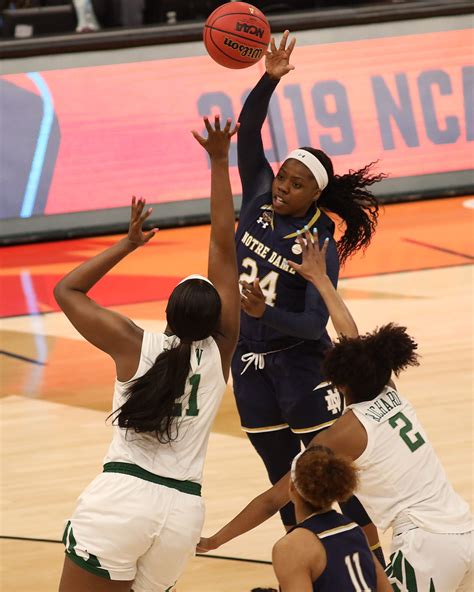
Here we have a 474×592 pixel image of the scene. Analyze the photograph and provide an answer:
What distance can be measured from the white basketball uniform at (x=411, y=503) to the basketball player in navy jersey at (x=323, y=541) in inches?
17.4

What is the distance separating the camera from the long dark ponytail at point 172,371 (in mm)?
3611

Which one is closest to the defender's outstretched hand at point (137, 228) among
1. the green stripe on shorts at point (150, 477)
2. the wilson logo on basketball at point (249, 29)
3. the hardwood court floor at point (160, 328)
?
the green stripe on shorts at point (150, 477)

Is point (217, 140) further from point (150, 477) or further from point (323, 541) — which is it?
point (323, 541)

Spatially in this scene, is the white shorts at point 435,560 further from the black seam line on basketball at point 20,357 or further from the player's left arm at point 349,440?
the black seam line on basketball at point 20,357

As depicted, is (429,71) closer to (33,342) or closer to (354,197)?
(33,342)

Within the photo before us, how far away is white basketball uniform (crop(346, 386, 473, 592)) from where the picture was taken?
12.6 feet

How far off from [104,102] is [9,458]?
5.67m

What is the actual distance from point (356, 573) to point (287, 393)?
154 cm

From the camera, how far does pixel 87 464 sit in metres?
6.36

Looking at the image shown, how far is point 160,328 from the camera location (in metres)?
8.56

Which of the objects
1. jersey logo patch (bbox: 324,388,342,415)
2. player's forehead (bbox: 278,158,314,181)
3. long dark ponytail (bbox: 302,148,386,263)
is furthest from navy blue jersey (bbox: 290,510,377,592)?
long dark ponytail (bbox: 302,148,386,263)

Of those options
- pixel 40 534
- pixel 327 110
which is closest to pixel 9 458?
pixel 40 534

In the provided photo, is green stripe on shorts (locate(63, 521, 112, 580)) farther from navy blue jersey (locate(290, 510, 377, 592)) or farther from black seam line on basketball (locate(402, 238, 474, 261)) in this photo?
black seam line on basketball (locate(402, 238, 474, 261))

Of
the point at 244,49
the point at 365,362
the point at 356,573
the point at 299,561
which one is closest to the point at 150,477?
the point at 299,561
